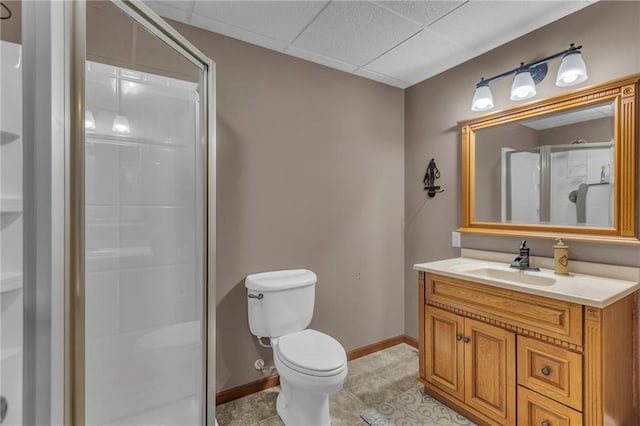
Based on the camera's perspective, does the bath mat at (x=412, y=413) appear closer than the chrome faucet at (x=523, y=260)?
Yes

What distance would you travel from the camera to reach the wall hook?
2.45m

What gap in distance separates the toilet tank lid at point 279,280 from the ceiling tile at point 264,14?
Answer: 153 centimetres

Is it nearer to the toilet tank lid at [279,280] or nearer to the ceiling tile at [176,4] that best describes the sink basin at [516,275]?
the toilet tank lid at [279,280]

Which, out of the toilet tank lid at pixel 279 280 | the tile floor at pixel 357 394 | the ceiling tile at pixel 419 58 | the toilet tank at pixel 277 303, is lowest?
the tile floor at pixel 357 394

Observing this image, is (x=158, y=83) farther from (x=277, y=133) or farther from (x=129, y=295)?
(x=129, y=295)

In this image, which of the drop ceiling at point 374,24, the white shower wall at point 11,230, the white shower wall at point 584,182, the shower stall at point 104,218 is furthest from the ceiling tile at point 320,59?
the white shower wall at point 11,230

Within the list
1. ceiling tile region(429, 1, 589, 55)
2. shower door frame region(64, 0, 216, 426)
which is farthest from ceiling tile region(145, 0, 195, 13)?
ceiling tile region(429, 1, 589, 55)

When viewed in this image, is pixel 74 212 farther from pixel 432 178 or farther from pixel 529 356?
pixel 432 178

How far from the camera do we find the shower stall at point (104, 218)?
0.64 meters

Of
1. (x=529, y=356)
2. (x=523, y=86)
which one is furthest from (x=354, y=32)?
(x=529, y=356)

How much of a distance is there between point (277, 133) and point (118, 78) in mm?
976

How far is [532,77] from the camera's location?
1.82m

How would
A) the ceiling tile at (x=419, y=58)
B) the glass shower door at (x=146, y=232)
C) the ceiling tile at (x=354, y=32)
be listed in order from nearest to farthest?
the glass shower door at (x=146, y=232), the ceiling tile at (x=354, y=32), the ceiling tile at (x=419, y=58)

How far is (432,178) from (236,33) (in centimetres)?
178
